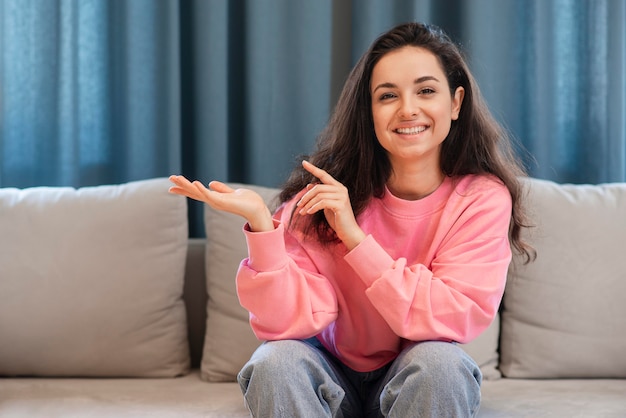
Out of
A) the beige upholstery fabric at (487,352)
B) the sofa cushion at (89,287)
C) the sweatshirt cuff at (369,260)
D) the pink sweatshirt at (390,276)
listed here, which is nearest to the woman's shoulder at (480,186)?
the pink sweatshirt at (390,276)

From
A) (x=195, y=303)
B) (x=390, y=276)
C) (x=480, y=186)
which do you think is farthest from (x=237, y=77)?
(x=390, y=276)

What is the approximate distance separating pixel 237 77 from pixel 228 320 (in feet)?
2.35

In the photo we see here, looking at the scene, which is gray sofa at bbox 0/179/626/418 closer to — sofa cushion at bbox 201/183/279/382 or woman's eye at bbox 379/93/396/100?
sofa cushion at bbox 201/183/279/382

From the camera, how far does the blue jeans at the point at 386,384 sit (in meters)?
1.50

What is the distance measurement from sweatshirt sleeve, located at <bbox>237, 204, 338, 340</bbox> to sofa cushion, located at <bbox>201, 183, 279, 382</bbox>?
0.41 metres

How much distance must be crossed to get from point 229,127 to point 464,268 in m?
1.02

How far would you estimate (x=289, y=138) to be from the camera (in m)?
2.42

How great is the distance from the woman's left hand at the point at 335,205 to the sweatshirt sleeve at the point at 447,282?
0.03m

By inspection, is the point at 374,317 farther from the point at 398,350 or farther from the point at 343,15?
the point at 343,15

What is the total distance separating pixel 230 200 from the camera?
5.23ft

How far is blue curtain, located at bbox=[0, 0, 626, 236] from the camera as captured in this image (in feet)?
7.76

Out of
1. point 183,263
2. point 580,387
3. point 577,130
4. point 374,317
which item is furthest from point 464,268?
point 577,130

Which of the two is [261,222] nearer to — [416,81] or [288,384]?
[288,384]

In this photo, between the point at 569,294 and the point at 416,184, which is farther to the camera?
the point at 569,294
